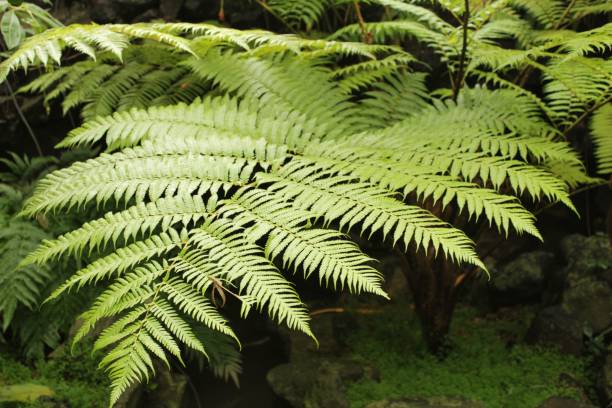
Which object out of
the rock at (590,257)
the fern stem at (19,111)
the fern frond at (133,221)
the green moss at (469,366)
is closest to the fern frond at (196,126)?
the fern frond at (133,221)

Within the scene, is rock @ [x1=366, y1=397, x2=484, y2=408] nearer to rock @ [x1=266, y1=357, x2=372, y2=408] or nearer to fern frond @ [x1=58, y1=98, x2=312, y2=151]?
rock @ [x1=266, y1=357, x2=372, y2=408]

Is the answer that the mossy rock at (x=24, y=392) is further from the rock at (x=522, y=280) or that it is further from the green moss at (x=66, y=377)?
the rock at (x=522, y=280)

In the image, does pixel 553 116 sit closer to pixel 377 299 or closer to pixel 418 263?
pixel 418 263

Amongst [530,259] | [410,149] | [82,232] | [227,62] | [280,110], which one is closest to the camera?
[82,232]

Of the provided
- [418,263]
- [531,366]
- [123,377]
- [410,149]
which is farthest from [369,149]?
[531,366]

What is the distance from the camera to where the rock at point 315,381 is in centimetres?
263

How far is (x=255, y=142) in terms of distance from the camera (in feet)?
7.17

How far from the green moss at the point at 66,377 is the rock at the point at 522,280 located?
2407mm

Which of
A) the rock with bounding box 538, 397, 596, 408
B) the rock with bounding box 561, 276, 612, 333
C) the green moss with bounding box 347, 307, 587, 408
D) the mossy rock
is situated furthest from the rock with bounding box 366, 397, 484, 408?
the mossy rock

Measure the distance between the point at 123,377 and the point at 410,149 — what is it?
1.35m

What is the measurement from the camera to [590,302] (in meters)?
2.90

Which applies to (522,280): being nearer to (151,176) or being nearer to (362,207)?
(362,207)

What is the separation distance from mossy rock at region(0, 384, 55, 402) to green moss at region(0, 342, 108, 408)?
1.5 inches

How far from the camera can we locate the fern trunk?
2.74m
